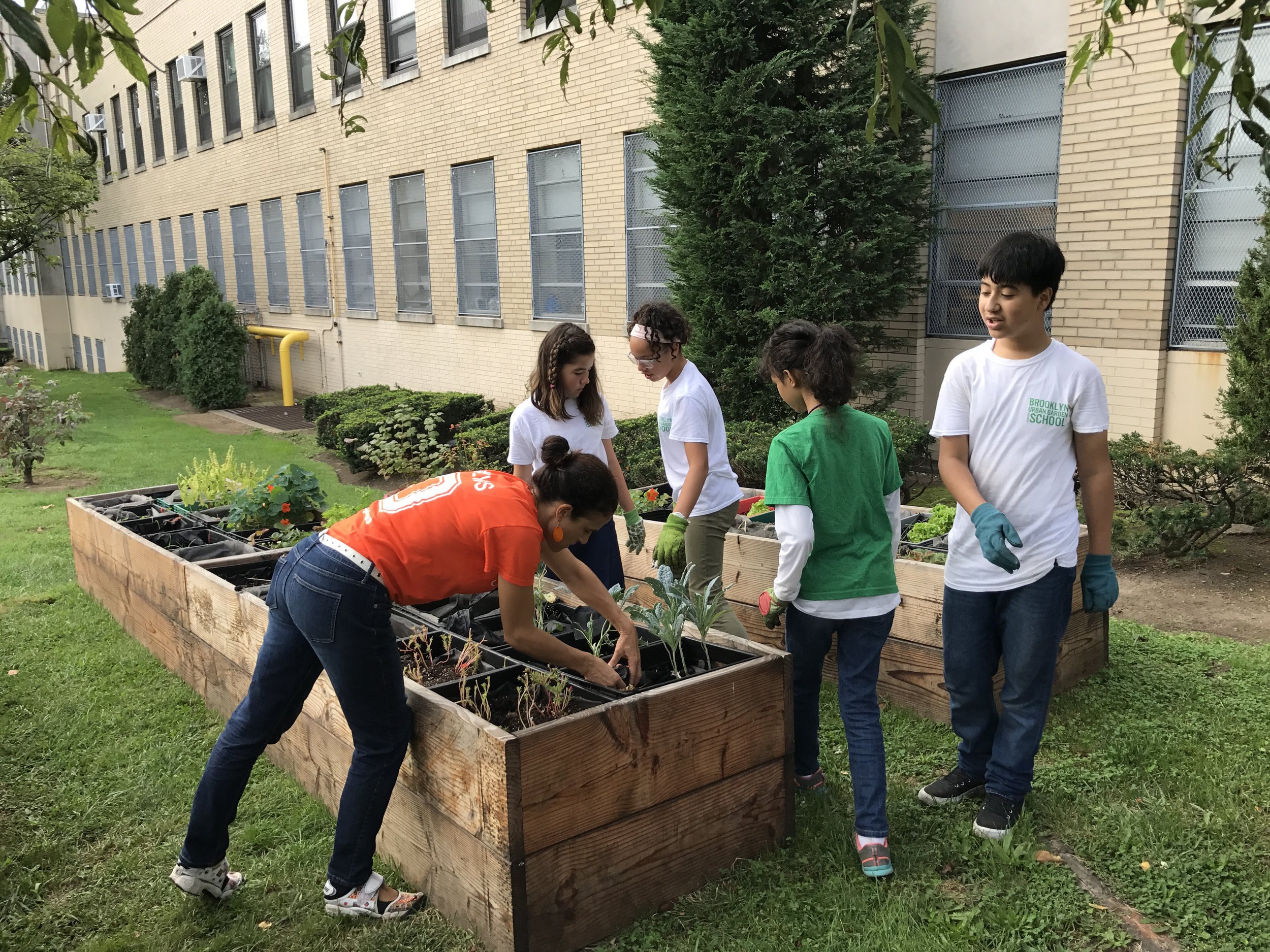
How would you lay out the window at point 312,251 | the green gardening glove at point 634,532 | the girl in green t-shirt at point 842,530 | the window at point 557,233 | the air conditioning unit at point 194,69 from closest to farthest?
the girl in green t-shirt at point 842,530, the green gardening glove at point 634,532, the window at point 557,233, the window at point 312,251, the air conditioning unit at point 194,69

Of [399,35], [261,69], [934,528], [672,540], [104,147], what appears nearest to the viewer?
[672,540]

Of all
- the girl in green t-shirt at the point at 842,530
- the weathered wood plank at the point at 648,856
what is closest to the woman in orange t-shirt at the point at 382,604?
the weathered wood plank at the point at 648,856

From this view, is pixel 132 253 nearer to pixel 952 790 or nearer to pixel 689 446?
pixel 689 446

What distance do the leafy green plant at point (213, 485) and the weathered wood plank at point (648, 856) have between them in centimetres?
485

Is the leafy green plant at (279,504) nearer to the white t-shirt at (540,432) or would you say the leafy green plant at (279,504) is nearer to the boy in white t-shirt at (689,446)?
the white t-shirt at (540,432)

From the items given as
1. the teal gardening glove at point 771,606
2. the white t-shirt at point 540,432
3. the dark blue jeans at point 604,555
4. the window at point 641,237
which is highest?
the window at point 641,237

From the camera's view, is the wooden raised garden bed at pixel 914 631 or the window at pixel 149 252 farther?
the window at pixel 149 252

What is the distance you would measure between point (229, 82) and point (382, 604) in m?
23.5

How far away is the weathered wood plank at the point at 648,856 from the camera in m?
2.99

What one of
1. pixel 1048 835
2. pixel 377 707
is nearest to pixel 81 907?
pixel 377 707

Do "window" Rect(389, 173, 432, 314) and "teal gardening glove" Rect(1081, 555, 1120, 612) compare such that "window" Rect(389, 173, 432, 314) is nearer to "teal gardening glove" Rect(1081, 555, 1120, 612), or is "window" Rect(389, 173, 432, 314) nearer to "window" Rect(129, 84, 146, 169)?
"teal gardening glove" Rect(1081, 555, 1120, 612)

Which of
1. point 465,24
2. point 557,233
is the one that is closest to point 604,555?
point 557,233

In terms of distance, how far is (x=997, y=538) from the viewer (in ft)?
10.9

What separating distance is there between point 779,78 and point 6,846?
747 centimetres
